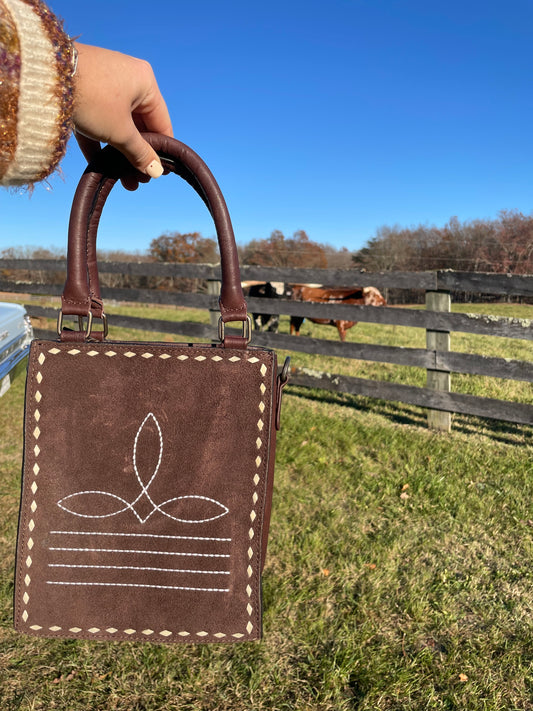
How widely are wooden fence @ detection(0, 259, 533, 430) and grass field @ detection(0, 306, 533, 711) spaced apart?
2.49 ft

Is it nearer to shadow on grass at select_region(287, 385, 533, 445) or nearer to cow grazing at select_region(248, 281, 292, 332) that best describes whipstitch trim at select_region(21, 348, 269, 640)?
shadow on grass at select_region(287, 385, 533, 445)

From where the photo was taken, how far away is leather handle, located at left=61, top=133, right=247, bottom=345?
1011 millimetres

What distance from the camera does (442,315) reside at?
4734mm

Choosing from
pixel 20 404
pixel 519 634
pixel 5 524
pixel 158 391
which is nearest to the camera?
pixel 158 391

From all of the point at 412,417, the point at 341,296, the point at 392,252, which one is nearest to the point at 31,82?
the point at 412,417

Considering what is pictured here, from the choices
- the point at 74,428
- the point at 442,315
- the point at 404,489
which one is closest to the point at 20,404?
the point at 404,489

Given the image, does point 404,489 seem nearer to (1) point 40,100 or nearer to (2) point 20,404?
(1) point 40,100

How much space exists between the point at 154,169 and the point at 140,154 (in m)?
0.05

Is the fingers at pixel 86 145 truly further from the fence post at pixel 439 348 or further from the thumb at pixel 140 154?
the fence post at pixel 439 348

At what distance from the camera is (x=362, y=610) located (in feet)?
7.24

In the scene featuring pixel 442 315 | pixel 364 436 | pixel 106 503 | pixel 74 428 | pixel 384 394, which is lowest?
pixel 364 436

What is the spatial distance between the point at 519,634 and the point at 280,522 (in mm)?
1392

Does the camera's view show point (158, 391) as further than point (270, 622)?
No

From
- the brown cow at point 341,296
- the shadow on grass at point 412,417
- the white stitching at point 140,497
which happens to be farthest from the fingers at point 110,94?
the brown cow at point 341,296
